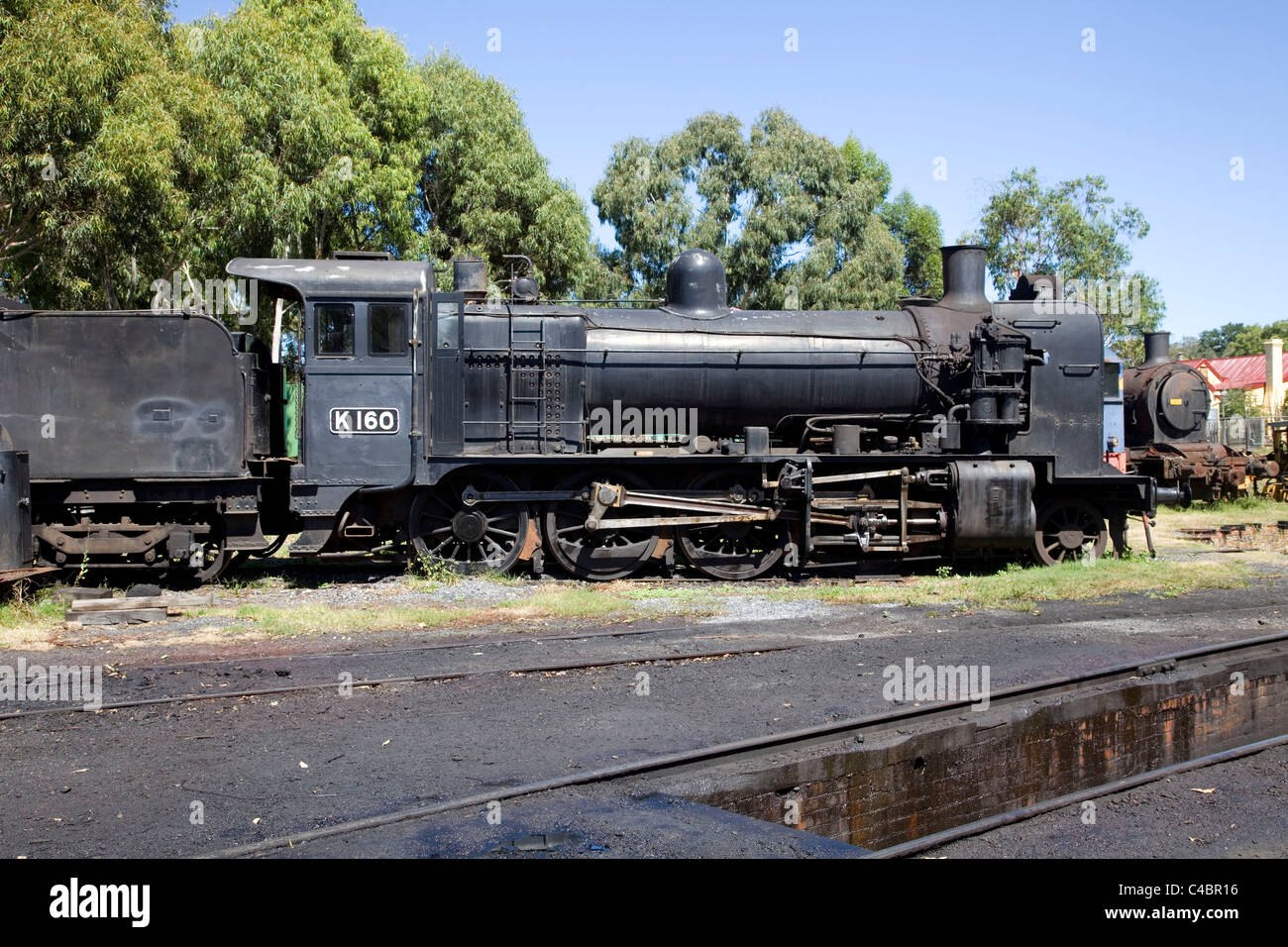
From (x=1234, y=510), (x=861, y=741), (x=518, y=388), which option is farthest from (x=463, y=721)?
(x=1234, y=510)

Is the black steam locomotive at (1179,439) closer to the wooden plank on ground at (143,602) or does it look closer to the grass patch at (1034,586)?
the grass patch at (1034,586)

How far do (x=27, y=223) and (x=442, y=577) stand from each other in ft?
29.2

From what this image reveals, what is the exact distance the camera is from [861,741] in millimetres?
6750

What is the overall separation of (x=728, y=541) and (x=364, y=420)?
4775 millimetres

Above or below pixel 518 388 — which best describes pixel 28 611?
below

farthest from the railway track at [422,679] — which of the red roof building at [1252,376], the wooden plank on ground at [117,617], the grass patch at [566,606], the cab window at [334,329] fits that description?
the red roof building at [1252,376]

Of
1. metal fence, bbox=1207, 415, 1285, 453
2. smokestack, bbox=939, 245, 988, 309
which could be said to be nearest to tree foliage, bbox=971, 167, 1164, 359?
metal fence, bbox=1207, 415, 1285, 453

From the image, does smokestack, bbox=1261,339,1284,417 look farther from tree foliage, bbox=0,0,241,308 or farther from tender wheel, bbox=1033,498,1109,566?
tree foliage, bbox=0,0,241,308

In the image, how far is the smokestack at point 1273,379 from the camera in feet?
158

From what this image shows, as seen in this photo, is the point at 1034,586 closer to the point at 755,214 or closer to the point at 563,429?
the point at 563,429

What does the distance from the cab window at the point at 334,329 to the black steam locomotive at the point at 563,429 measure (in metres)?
0.02

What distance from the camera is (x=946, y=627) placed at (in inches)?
408

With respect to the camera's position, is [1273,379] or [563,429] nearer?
[563,429]
